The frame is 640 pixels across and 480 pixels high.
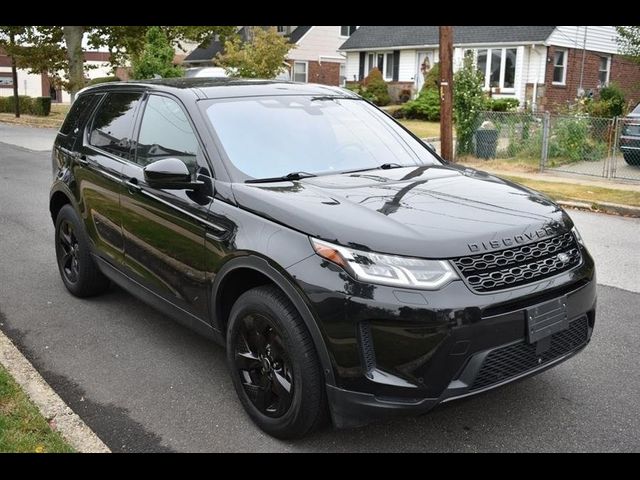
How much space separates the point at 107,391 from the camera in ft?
13.4

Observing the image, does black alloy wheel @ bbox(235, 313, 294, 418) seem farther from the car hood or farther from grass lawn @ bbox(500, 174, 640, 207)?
grass lawn @ bbox(500, 174, 640, 207)

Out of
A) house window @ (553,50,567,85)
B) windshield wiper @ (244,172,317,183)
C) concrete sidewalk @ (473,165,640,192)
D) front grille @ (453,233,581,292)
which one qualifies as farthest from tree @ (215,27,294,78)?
front grille @ (453,233,581,292)

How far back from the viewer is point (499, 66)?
28297 mm

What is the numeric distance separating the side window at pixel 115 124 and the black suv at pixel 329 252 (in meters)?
0.02

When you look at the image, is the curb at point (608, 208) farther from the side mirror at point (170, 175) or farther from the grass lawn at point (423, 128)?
the grass lawn at point (423, 128)

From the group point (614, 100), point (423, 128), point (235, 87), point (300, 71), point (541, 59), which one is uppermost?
point (541, 59)

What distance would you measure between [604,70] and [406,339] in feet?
101

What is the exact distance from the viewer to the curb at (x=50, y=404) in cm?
344

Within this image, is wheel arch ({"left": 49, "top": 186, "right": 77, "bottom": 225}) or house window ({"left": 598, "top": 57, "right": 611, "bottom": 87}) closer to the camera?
wheel arch ({"left": 49, "top": 186, "right": 77, "bottom": 225})

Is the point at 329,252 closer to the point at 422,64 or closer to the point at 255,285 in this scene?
the point at 255,285

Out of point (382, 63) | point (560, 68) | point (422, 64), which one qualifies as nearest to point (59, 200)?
point (560, 68)

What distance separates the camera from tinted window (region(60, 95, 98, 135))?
5.61 m

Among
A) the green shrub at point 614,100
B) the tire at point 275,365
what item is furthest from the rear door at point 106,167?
the green shrub at point 614,100
